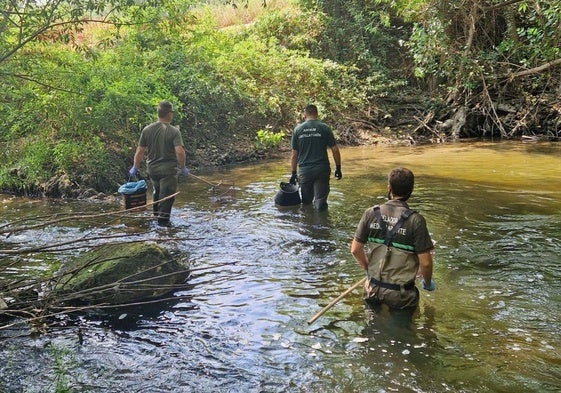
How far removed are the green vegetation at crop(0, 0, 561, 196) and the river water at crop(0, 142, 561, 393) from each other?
312 cm

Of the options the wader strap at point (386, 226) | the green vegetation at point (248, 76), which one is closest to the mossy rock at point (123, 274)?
the wader strap at point (386, 226)

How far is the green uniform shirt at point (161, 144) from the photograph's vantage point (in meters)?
8.47

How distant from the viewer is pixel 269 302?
5.80 meters

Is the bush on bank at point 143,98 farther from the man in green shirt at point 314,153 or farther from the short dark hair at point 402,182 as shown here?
the short dark hair at point 402,182

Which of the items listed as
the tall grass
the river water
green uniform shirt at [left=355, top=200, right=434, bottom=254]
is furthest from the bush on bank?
the tall grass

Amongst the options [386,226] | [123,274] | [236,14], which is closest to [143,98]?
[123,274]

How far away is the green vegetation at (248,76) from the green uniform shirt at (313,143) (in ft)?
6.88

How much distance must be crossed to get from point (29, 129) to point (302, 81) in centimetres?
1004

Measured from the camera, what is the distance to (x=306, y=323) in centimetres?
523

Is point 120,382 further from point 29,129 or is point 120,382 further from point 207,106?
point 207,106

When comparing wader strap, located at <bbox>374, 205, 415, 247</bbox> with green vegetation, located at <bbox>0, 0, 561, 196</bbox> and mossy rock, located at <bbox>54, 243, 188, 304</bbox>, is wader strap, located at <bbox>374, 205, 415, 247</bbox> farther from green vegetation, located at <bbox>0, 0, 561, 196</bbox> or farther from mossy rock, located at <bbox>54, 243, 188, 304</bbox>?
green vegetation, located at <bbox>0, 0, 561, 196</bbox>

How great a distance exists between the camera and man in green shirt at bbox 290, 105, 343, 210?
28.9 ft

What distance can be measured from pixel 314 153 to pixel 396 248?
14.4 feet

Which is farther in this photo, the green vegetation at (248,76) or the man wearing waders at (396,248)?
the green vegetation at (248,76)
